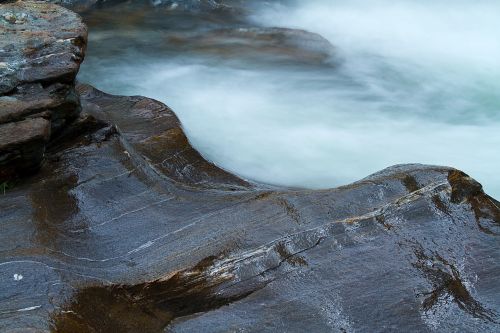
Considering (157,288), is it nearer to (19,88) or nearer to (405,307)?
(405,307)

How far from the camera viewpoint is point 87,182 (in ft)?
20.0

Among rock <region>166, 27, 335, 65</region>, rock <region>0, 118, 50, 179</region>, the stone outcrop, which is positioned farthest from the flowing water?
rock <region>0, 118, 50, 179</region>

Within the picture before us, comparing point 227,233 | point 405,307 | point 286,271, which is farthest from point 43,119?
point 405,307

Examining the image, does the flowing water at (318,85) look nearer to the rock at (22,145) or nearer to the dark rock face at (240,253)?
the dark rock face at (240,253)

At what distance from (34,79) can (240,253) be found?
10.0ft

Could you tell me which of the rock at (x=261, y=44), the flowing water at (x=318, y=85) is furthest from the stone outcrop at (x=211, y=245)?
the rock at (x=261, y=44)

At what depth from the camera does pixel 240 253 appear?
16.6 feet

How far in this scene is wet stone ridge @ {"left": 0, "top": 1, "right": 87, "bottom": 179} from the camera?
5883 millimetres

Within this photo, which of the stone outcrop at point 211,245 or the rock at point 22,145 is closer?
the stone outcrop at point 211,245

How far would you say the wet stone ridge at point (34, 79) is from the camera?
588 cm

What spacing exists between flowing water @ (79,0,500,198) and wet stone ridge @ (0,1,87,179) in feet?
9.18

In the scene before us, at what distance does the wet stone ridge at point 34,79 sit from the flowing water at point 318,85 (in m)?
2.80

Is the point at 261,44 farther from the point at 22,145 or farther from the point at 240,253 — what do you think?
the point at 240,253

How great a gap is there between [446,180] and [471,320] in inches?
62.3
